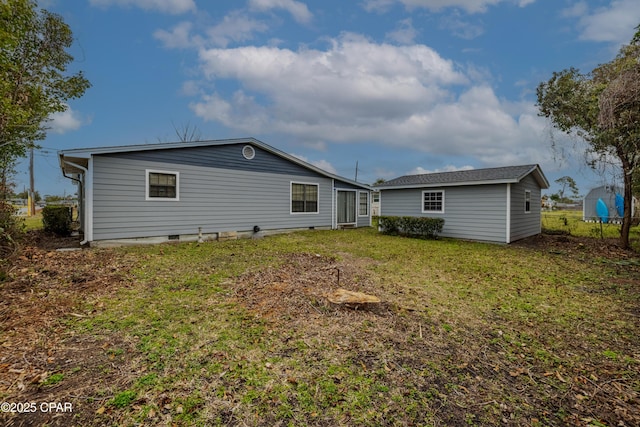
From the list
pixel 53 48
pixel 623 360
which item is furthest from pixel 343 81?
pixel 623 360

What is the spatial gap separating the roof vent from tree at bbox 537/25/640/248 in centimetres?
1061

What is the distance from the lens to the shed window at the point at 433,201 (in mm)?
13039

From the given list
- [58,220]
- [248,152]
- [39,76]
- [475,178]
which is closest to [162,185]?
[248,152]

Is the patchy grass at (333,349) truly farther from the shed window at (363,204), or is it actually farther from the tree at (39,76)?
the shed window at (363,204)

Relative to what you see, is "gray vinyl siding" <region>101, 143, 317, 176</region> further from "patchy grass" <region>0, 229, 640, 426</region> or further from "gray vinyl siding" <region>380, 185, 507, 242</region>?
"gray vinyl siding" <region>380, 185, 507, 242</region>

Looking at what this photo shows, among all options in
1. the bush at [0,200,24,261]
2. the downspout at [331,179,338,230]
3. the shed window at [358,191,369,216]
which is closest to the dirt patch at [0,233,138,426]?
the bush at [0,200,24,261]

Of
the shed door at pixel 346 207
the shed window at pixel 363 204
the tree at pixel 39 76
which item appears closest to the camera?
the tree at pixel 39 76

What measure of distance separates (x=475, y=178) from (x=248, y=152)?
9.78 metres

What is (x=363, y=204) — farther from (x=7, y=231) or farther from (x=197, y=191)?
(x=7, y=231)

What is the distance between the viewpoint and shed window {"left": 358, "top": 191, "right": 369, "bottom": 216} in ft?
55.3

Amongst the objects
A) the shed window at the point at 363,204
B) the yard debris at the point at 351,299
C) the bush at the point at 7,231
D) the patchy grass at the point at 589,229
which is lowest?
the yard debris at the point at 351,299

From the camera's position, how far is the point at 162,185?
9750mm

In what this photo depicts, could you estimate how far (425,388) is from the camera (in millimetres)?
2568

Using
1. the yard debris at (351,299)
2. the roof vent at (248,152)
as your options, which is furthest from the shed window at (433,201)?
the yard debris at (351,299)
